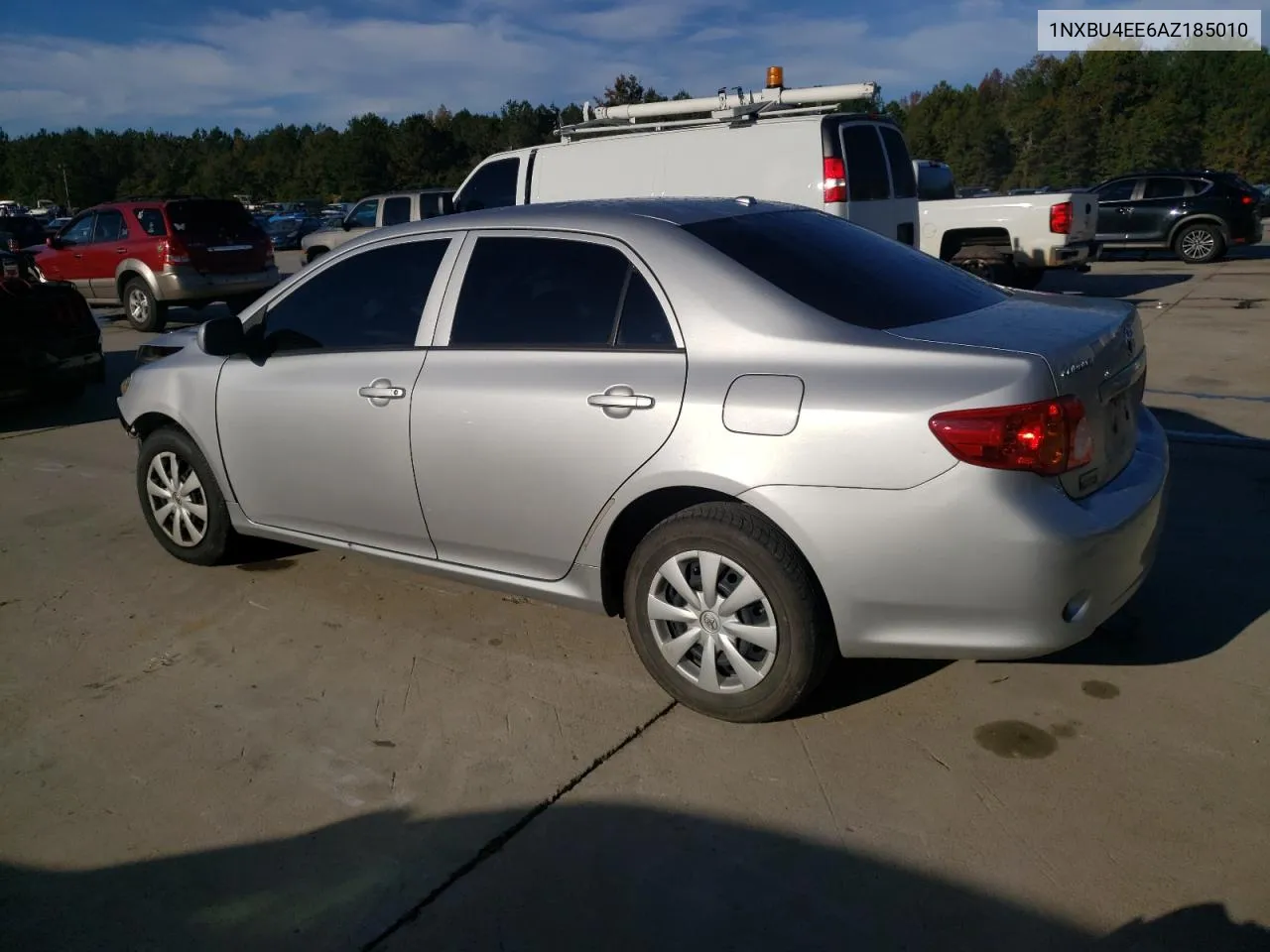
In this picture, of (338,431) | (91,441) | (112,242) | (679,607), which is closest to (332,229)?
(112,242)

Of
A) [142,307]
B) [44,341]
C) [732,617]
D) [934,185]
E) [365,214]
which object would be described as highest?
[365,214]

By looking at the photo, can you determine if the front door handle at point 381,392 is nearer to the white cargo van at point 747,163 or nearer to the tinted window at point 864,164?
the white cargo van at point 747,163

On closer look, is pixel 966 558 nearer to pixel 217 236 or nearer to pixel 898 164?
pixel 898 164

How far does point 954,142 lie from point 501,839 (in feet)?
213

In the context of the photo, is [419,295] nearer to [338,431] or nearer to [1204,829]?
[338,431]

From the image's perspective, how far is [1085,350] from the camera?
3195 mm

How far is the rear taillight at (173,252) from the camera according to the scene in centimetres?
1407

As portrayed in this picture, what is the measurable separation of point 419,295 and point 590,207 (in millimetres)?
763

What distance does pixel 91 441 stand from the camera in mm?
8078

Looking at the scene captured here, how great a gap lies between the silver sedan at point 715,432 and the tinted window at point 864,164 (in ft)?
19.6

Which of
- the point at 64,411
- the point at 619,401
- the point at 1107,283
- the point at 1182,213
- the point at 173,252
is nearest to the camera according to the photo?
the point at 619,401

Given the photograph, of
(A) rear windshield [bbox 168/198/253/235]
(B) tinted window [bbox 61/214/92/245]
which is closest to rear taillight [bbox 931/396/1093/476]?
(A) rear windshield [bbox 168/198/253/235]

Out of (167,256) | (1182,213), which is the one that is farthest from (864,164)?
(1182,213)

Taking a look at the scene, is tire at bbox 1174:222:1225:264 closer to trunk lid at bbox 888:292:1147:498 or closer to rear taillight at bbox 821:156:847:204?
rear taillight at bbox 821:156:847:204
